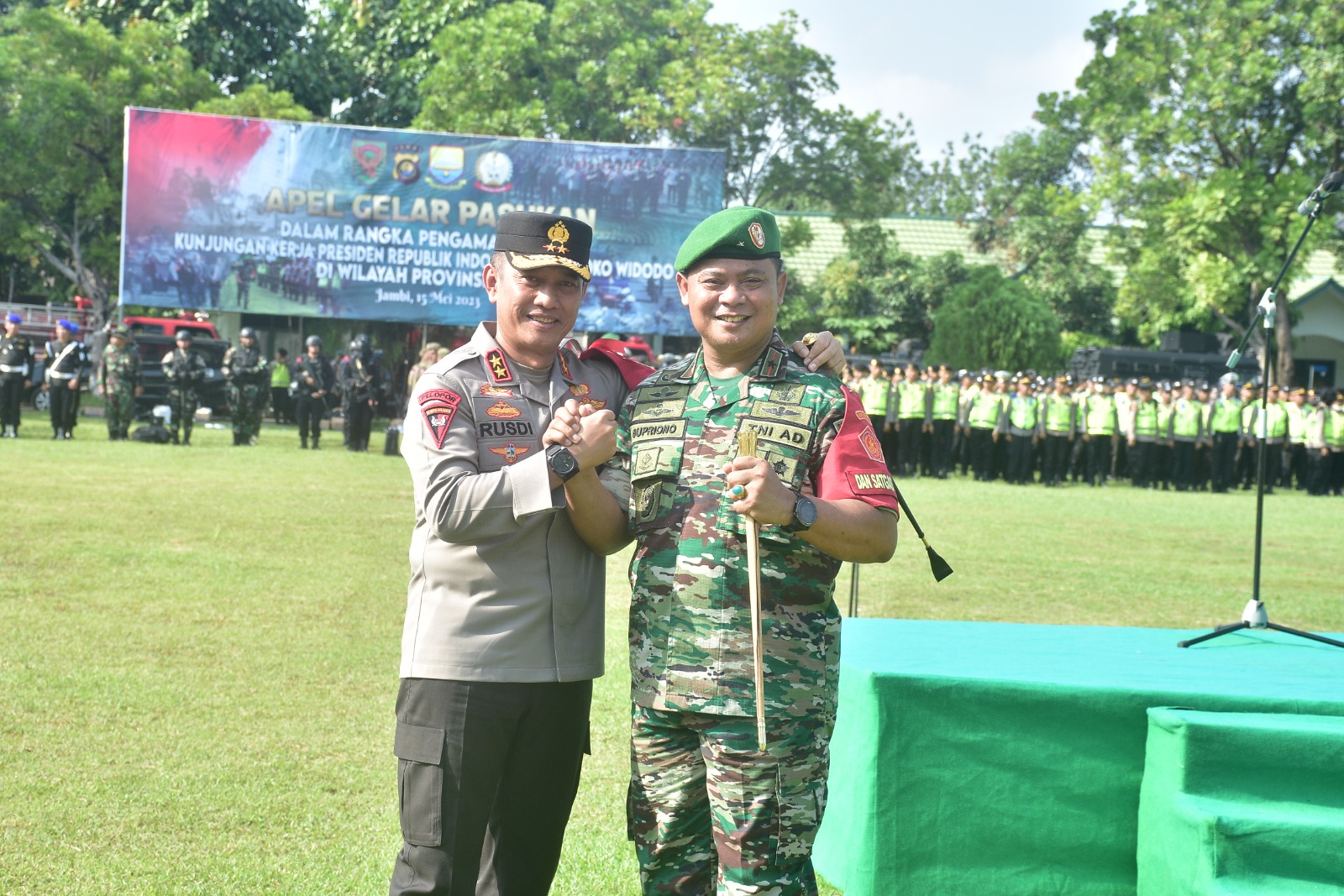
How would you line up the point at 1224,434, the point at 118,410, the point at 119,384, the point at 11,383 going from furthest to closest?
the point at 1224,434
the point at 118,410
the point at 119,384
the point at 11,383

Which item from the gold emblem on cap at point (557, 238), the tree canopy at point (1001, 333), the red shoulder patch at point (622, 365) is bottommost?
the red shoulder patch at point (622, 365)

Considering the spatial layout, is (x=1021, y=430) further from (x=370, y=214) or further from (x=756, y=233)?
(x=756, y=233)

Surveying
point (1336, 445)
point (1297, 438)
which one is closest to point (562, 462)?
point (1336, 445)

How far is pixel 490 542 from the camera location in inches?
108

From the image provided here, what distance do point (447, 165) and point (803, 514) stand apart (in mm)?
20314

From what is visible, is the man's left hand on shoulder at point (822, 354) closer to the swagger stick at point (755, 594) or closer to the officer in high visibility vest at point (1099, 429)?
the swagger stick at point (755, 594)

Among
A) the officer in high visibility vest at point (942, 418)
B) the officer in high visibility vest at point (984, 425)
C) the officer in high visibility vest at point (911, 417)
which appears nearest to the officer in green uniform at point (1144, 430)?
the officer in high visibility vest at point (984, 425)

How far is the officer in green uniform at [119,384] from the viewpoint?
1853 cm

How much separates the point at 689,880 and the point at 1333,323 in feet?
130

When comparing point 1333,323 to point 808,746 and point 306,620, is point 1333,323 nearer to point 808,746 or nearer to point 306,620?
point 306,620

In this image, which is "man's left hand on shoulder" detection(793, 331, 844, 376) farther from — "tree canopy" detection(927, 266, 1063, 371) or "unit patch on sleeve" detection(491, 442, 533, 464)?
"tree canopy" detection(927, 266, 1063, 371)

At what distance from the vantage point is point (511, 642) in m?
2.73

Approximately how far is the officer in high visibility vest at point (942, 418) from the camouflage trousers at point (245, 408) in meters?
10.6

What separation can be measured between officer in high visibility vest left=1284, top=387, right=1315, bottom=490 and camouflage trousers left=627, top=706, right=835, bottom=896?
21705 mm
